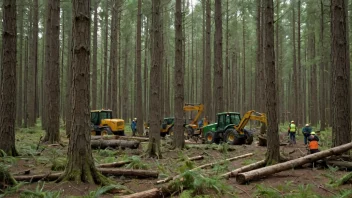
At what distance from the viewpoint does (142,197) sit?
5.17m

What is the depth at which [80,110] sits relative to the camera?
6.00 metres

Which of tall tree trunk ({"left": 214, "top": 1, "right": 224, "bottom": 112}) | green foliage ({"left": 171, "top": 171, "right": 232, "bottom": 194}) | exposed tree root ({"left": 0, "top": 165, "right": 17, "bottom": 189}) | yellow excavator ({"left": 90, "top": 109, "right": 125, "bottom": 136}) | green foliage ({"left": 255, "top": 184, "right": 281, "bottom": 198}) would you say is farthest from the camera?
yellow excavator ({"left": 90, "top": 109, "right": 125, "bottom": 136})

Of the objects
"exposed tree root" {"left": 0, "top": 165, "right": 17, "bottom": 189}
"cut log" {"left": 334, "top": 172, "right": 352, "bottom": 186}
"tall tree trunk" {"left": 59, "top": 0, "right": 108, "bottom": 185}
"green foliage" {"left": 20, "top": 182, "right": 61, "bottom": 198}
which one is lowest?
"cut log" {"left": 334, "top": 172, "right": 352, "bottom": 186}

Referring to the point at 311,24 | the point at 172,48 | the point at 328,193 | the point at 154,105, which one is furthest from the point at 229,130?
the point at 172,48

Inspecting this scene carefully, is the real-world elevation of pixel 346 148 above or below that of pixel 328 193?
above

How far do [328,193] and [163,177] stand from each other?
379 centimetres

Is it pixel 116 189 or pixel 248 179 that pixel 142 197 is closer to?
pixel 116 189

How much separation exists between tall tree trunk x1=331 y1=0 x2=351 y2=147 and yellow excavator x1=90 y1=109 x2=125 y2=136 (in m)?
13.0

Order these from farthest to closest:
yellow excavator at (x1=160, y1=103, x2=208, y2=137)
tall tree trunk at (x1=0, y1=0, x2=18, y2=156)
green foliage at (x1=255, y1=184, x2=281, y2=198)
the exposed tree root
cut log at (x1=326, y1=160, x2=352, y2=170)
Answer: yellow excavator at (x1=160, y1=103, x2=208, y2=137)
tall tree trunk at (x1=0, y1=0, x2=18, y2=156)
cut log at (x1=326, y1=160, x2=352, y2=170)
green foliage at (x1=255, y1=184, x2=281, y2=198)
the exposed tree root

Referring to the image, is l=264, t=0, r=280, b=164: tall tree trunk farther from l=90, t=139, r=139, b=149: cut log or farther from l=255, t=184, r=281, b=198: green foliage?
l=90, t=139, r=139, b=149: cut log

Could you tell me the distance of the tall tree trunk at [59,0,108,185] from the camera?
5.99 metres

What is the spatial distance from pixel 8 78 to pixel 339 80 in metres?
10.1

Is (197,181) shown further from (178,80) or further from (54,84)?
(54,84)

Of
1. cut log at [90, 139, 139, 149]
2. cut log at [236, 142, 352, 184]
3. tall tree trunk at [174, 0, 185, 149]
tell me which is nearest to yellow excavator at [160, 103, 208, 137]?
tall tree trunk at [174, 0, 185, 149]
